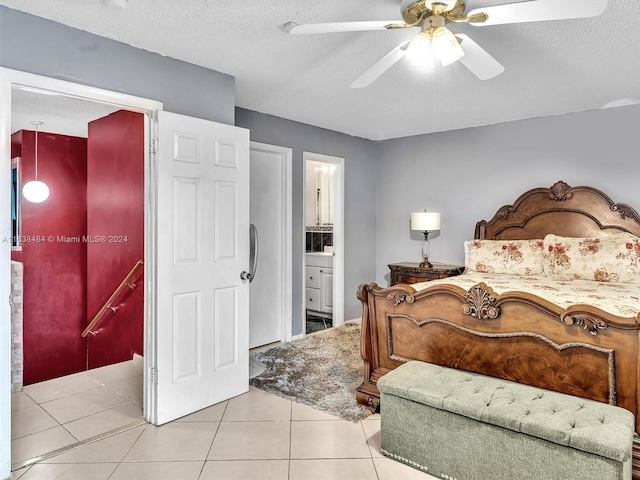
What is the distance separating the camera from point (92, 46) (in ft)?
8.43

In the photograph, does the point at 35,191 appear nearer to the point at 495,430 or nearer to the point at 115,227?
the point at 115,227

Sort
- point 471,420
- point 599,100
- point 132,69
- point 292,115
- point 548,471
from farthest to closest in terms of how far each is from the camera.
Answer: point 292,115 → point 599,100 → point 132,69 → point 471,420 → point 548,471

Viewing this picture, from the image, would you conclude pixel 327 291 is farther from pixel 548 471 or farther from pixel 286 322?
pixel 548 471

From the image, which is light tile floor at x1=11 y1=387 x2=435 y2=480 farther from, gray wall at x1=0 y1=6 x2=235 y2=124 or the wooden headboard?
the wooden headboard

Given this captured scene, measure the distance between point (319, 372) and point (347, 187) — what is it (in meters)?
2.51

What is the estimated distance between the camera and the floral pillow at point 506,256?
4.29m

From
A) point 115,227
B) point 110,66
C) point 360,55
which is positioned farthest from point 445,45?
point 115,227

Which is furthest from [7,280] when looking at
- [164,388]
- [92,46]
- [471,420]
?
[471,420]

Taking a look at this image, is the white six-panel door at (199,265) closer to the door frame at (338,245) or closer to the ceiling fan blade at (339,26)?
the ceiling fan blade at (339,26)

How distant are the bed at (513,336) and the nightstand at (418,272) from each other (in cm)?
107

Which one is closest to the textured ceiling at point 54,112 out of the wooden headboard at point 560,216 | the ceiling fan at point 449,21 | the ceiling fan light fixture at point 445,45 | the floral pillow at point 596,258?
the ceiling fan at point 449,21

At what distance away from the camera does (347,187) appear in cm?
548

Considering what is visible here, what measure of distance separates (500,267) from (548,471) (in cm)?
271

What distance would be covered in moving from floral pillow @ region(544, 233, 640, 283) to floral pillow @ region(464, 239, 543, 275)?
0.12 meters
